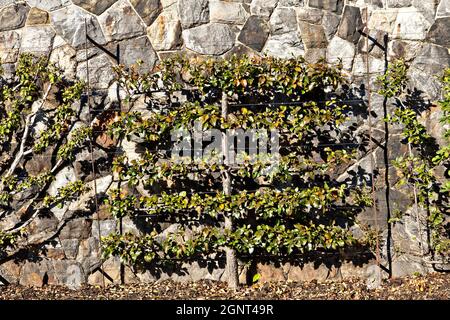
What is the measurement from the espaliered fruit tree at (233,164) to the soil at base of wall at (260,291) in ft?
0.66

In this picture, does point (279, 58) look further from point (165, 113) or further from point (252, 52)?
point (165, 113)

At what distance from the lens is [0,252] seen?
4.90 meters

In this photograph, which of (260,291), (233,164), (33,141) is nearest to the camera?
(260,291)

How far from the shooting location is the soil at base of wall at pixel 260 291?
4.41 m

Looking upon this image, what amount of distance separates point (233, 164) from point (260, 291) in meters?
1.06

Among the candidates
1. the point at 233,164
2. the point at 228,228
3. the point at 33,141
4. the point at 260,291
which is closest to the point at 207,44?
the point at 233,164

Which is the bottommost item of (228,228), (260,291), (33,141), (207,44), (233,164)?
(260,291)

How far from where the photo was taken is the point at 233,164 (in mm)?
4746

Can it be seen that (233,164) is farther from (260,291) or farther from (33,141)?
(33,141)

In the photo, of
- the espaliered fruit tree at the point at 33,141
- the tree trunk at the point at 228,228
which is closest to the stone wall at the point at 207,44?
the espaliered fruit tree at the point at 33,141

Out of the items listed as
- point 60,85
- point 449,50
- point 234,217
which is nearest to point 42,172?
point 60,85

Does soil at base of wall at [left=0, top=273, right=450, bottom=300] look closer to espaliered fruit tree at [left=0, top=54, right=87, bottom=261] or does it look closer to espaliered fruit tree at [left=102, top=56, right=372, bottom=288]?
espaliered fruit tree at [left=102, top=56, right=372, bottom=288]

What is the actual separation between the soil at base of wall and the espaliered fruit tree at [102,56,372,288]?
0.20m

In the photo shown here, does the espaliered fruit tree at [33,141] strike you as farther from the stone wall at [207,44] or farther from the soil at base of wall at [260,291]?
the soil at base of wall at [260,291]
